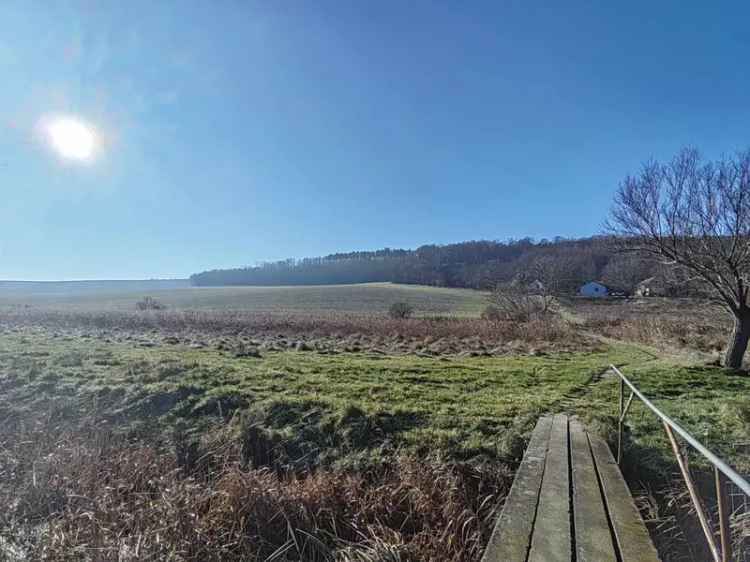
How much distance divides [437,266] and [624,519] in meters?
107

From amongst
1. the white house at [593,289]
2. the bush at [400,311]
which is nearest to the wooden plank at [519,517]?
the bush at [400,311]

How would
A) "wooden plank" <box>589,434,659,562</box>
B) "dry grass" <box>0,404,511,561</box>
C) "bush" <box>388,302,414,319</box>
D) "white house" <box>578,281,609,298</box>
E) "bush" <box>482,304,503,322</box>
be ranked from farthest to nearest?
"white house" <box>578,281,609,298</box> < "bush" <box>388,302,414,319</box> < "bush" <box>482,304,503,322</box> < "dry grass" <box>0,404,511,561</box> < "wooden plank" <box>589,434,659,562</box>

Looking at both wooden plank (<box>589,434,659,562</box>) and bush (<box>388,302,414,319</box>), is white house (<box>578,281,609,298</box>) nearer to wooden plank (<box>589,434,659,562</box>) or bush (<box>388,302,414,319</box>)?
bush (<box>388,302,414,319</box>)

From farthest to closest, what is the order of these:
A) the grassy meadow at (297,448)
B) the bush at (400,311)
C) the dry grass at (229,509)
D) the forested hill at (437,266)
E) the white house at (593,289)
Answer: the white house at (593,289), the forested hill at (437,266), the bush at (400,311), the grassy meadow at (297,448), the dry grass at (229,509)

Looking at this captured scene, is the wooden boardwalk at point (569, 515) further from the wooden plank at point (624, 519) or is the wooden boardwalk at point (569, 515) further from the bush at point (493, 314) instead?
the bush at point (493, 314)

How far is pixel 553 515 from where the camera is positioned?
12.3 feet

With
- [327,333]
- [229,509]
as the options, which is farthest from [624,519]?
[327,333]

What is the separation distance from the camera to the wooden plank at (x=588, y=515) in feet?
10.4

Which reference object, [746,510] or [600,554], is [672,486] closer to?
[746,510]

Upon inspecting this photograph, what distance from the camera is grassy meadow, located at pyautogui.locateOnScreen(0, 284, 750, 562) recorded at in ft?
15.4

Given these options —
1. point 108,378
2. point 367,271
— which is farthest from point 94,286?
point 108,378

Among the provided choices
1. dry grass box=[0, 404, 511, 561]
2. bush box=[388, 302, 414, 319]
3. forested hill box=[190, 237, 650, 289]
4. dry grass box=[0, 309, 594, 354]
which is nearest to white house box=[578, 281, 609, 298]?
forested hill box=[190, 237, 650, 289]

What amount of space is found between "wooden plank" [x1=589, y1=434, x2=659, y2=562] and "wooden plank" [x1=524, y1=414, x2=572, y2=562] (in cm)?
38

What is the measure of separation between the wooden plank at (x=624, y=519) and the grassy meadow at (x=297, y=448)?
888 mm
